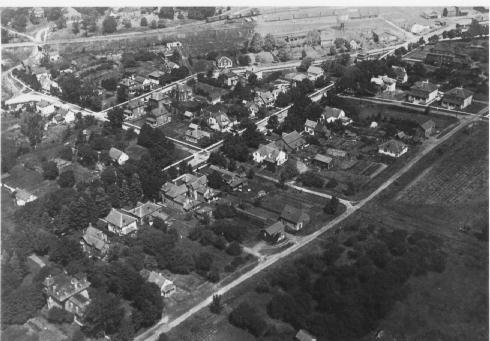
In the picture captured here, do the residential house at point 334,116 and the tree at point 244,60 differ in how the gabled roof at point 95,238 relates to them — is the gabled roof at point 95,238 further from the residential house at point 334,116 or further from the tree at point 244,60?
the tree at point 244,60

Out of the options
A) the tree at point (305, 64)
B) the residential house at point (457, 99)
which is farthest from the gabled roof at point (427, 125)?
the tree at point (305, 64)

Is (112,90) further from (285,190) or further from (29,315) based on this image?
(29,315)

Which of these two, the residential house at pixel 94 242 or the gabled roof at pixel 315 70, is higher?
the gabled roof at pixel 315 70

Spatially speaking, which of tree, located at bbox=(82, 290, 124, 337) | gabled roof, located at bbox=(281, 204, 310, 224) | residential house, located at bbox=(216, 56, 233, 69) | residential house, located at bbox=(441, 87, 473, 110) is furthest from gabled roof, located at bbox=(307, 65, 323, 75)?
tree, located at bbox=(82, 290, 124, 337)

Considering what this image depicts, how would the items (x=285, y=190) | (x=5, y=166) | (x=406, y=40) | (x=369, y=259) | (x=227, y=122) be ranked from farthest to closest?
1. (x=406, y=40)
2. (x=227, y=122)
3. (x=5, y=166)
4. (x=285, y=190)
5. (x=369, y=259)

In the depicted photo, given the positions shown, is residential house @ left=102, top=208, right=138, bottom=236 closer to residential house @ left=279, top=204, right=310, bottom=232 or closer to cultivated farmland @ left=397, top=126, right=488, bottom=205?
residential house @ left=279, top=204, right=310, bottom=232

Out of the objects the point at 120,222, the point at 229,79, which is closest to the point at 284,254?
the point at 120,222

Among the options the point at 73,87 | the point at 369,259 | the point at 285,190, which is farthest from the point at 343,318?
the point at 73,87
